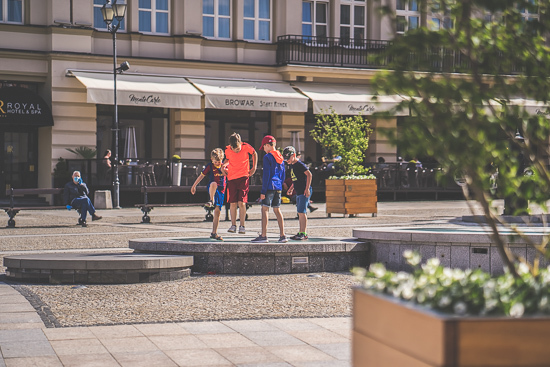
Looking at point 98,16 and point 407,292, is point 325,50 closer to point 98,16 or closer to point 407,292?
point 98,16

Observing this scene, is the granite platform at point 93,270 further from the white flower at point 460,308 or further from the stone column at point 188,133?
the stone column at point 188,133

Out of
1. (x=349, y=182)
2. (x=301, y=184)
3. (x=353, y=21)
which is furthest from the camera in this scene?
(x=353, y=21)

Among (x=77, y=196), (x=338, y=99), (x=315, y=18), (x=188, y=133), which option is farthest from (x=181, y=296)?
(x=315, y=18)

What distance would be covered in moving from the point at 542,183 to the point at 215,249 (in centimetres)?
756

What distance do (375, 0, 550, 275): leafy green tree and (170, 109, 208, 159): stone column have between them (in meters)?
26.5

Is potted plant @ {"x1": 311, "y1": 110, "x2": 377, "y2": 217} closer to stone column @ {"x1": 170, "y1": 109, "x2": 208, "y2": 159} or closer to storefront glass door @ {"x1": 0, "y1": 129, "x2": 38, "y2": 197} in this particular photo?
stone column @ {"x1": 170, "y1": 109, "x2": 208, "y2": 159}

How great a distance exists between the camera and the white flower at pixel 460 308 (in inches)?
126

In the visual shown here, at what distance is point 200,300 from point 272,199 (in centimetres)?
368

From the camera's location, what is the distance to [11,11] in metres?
28.1

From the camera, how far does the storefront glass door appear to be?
2872 cm

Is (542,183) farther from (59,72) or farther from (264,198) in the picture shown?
(59,72)

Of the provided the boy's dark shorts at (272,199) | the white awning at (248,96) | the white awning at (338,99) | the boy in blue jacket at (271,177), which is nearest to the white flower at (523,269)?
the boy in blue jacket at (271,177)

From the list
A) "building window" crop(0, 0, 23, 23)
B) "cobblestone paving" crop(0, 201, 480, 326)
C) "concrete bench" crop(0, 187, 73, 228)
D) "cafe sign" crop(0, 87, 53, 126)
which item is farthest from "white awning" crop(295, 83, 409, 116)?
"cobblestone paving" crop(0, 201, 480, 326)

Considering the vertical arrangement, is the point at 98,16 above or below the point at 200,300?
above
